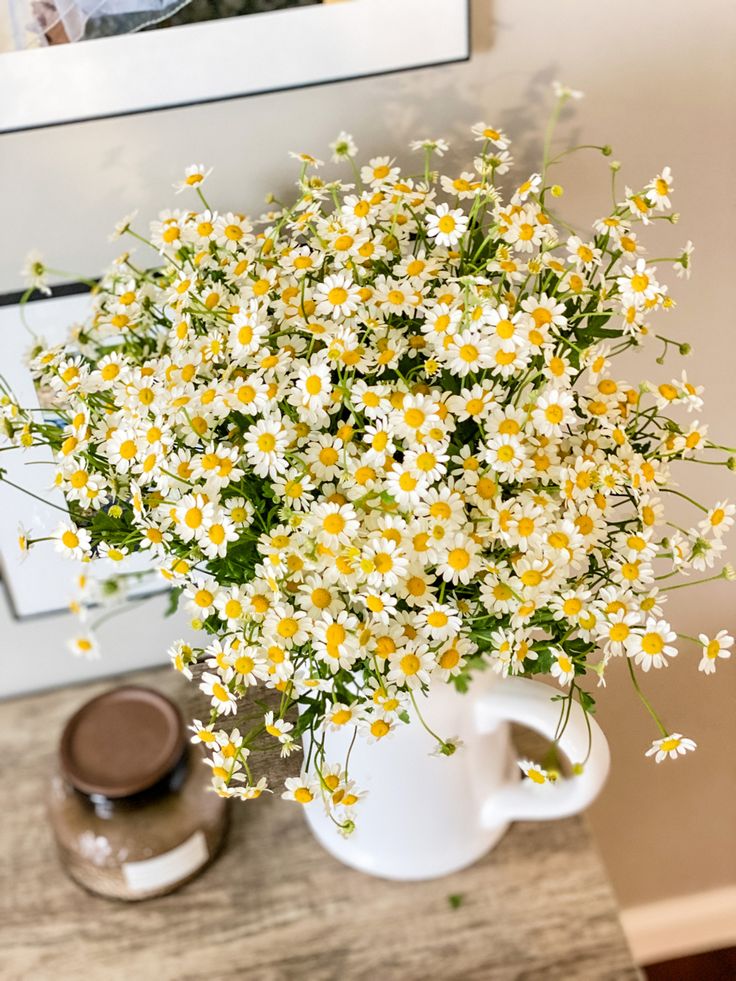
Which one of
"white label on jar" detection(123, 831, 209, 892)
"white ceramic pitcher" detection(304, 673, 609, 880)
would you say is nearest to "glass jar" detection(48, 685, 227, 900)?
"white label on jar" detection(123, 831, 209, 892)

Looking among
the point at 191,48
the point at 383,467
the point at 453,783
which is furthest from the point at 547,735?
the point at 191,48

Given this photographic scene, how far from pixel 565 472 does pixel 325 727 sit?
0.24 metres

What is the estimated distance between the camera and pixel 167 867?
794 millimetres

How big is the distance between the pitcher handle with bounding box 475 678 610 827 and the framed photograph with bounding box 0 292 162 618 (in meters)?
0.30

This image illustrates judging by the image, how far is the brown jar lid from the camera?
785 mm

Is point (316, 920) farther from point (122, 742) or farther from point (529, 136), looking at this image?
point (529, 136)

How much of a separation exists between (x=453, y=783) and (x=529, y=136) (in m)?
0.53

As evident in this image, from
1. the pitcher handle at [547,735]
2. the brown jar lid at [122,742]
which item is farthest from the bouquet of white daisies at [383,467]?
the brown jar lid at [122,742]

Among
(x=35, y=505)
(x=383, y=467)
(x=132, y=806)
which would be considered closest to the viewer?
(x=383, y=467)

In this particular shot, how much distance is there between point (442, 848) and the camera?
795 mm

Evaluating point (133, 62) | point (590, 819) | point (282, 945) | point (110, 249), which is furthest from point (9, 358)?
point (590, 819)

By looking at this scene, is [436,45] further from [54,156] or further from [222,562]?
[222,562]

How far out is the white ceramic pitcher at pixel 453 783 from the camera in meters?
0.66

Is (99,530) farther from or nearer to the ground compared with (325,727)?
farther from the ground
